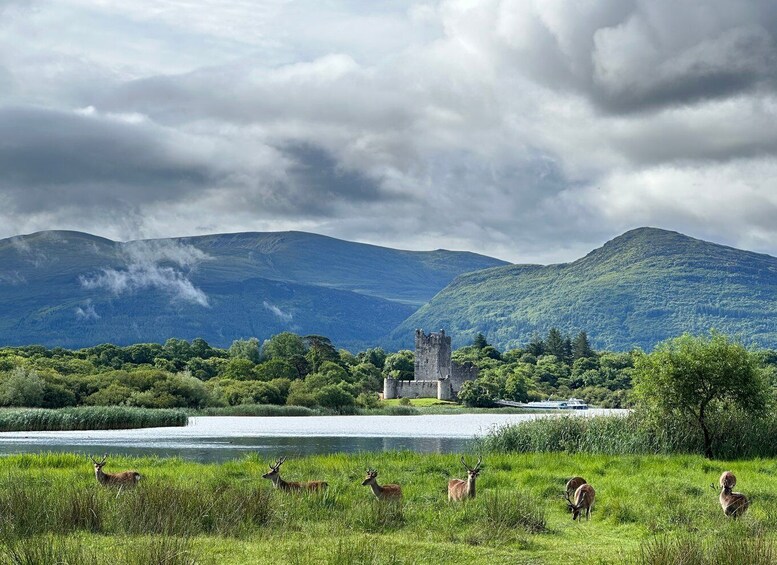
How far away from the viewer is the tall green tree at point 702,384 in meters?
29.5

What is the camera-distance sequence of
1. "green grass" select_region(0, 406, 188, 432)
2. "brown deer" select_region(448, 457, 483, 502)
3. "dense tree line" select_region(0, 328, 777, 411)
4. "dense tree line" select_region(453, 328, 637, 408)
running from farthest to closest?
"dense tree line" select_region(453, 328, 637, 408) → "dense tree line" select_region(0, 328, 777, 411) → "green grass" select_region(0, 406, 188, 432) → "brown deer" select_region(448, 457, 483, 502)

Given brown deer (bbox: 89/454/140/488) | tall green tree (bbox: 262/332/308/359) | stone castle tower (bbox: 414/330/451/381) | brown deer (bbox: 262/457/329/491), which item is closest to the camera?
brown deer (bbox: 262/457/329/491)

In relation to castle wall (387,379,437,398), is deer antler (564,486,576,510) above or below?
below

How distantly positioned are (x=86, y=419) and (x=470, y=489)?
4347 centimetres

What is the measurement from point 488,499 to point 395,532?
2.25 metres

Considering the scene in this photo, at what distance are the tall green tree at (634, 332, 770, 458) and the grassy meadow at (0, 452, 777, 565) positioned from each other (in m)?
8.16

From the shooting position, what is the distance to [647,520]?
637 inches

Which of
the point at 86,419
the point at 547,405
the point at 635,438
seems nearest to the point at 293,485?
the point at 635,438

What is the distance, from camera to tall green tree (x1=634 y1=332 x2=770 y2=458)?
29547 mm

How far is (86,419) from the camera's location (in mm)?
56125

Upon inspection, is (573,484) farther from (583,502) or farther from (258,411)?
(258,411)

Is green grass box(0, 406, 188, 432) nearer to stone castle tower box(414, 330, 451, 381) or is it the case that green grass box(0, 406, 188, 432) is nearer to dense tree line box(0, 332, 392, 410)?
dense tree line box(0, 332, 392, 410)

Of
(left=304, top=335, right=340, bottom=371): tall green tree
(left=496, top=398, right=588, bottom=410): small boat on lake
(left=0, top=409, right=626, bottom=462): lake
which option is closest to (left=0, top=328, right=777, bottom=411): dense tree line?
(left=304, top=335, right=340, bottom=371): tall green tree

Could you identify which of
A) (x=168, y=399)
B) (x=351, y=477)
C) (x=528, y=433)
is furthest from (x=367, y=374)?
(x=351, y=477)
